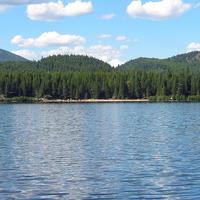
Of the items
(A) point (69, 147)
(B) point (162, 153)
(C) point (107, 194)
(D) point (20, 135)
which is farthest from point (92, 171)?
(D) point (20, 135)

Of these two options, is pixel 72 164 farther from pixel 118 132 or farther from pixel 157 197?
pixel 118 132

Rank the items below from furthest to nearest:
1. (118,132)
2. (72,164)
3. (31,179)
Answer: (118,132) < (72,164) < (31,179)

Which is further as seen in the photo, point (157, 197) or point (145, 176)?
point (145, 176)

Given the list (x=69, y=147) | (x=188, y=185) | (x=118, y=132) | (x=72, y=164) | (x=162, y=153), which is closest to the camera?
(x=188, y=185)

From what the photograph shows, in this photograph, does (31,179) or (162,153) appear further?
(162,153)

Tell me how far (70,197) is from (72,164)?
38.8ft

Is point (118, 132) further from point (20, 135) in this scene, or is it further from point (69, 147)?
point (69, 147)

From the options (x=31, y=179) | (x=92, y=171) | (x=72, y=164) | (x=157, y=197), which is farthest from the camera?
(x=72, y=164)

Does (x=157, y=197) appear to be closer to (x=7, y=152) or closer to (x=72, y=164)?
(x=72, y=164)

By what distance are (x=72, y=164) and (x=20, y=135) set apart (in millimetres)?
27995

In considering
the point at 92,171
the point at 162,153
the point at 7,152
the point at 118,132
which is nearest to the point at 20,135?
the point at 118,132

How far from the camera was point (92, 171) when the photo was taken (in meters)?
40.3

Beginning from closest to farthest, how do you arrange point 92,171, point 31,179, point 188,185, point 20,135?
point 188,185, point 31,179, point 92,171, point 20,135

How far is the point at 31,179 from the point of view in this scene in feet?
122
